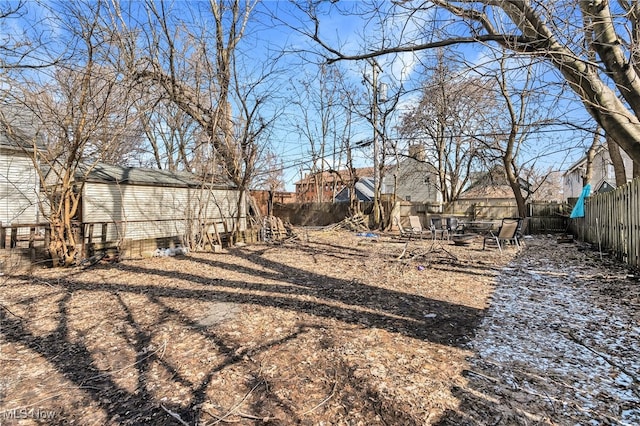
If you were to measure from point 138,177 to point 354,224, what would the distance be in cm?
962

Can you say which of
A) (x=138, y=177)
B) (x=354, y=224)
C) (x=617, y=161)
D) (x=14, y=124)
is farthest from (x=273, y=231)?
(x=617, y=161)

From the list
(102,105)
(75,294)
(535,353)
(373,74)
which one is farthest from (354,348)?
(373,74)

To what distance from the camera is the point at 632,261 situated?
5.86 meters

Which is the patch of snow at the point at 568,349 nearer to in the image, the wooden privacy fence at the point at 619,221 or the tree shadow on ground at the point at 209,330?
the tree shadow on ground at the point at 209,330

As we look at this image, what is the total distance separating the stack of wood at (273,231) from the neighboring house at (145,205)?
900 mm

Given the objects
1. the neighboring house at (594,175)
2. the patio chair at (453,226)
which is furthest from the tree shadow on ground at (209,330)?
the neighboring house at (594,175)

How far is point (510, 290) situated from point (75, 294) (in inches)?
255

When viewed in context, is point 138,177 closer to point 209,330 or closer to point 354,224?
point 354,224

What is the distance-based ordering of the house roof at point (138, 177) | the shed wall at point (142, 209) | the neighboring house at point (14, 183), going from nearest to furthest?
the shed wall at point (142, 209)
the house roof at point (138, 177)
the neighboring house at point (14, 183)

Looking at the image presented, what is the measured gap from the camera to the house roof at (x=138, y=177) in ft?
33.1

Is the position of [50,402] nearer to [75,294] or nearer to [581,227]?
[75,294]

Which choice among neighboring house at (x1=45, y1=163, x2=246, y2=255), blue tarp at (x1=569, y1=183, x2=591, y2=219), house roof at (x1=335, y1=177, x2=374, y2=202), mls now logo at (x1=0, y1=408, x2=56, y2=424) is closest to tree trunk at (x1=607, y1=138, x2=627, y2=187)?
blue tarp at (x1=569, y1=183, x2=591, y2=219)

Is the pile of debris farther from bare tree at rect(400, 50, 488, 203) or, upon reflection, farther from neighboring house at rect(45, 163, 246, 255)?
bare tree at rect(400, 50, 488, 203)

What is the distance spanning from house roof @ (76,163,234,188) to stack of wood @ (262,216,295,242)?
2287 mm
